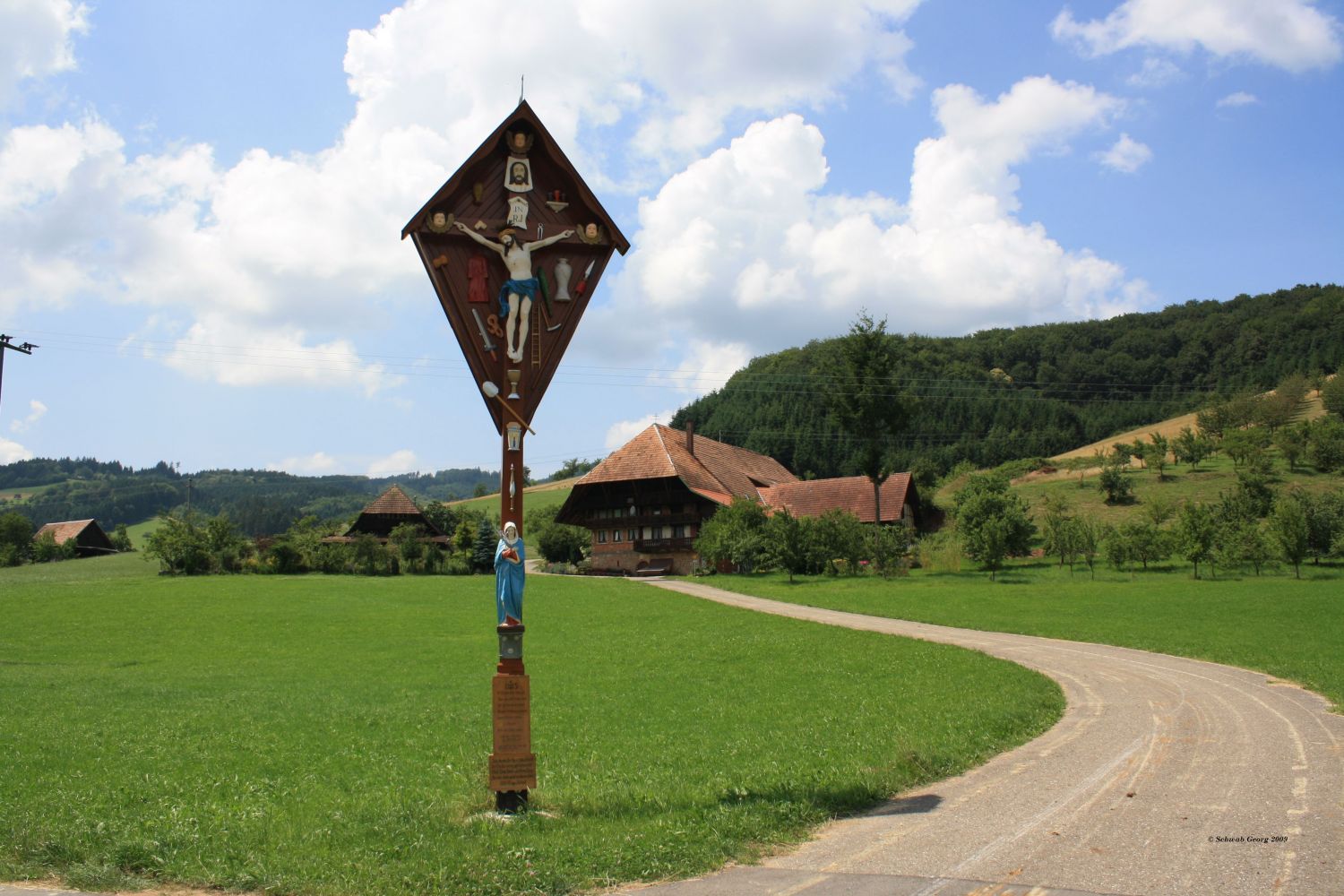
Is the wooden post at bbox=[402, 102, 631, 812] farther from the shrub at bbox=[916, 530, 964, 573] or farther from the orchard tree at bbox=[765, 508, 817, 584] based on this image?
the shrub at bbox=[916, 530, 964, 573]

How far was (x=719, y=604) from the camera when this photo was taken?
37.2 metres

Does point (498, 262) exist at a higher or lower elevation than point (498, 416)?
higher

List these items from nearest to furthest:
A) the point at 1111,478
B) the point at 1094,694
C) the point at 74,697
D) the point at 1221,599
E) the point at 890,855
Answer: the point at 890,855
the point at 1094,694
the point at 74,697
the point at 1221,599
the point at 1111,478

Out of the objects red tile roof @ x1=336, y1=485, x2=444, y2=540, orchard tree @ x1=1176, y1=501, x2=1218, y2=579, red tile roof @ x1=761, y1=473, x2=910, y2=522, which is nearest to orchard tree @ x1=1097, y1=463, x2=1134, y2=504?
red tile roof @ x1=761, y1=473, x2=910, y2=522

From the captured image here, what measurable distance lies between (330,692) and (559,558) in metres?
53.0

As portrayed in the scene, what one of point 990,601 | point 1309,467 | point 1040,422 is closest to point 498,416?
point 990,601

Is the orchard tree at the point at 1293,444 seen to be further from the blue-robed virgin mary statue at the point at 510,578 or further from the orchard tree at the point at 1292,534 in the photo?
the blue-robed virgin mary statue at the point at 510,578

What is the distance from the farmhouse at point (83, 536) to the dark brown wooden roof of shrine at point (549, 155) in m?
106

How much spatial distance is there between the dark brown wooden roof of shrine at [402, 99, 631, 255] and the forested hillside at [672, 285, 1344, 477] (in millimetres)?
108072

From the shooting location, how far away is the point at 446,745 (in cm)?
1308

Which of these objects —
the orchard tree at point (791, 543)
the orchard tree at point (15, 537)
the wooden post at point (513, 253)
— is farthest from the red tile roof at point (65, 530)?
the wooden post at point (513, 253)

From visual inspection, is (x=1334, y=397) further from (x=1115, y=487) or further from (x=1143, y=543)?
(x=1143, y=543)

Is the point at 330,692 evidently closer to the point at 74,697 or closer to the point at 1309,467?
the point at 74,697

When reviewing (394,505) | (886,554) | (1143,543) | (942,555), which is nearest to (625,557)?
(886,554)
